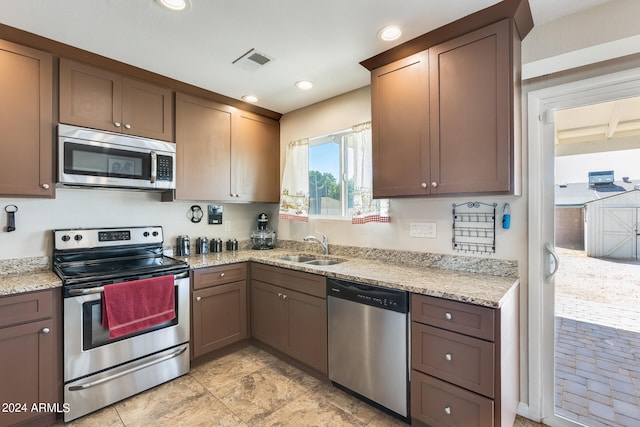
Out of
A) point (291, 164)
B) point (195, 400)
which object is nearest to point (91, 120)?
point (291, 164)

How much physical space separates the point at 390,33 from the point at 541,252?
164cm

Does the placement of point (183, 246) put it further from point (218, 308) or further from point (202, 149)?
point (202, 149)

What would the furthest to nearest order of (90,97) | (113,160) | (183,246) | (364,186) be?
(183,246) < (364,186) < (113,160) < (90,97)

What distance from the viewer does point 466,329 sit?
1.50 meters

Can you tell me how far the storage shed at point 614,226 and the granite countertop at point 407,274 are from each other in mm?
468

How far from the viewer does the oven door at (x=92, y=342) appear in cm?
183

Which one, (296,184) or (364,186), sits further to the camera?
(296,184)

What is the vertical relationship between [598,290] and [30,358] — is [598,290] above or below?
above

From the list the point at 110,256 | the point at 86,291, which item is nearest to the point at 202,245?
the point at 110,256

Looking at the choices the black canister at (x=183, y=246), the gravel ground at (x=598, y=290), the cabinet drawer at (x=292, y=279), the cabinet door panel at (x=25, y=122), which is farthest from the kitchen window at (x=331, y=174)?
the cabinet door panel at (x=25, y=122)

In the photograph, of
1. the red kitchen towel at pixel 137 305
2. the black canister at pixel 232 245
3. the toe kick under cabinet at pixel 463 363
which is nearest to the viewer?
the toe kick under cabinet at pixel 463 363

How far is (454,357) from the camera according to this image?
155cm

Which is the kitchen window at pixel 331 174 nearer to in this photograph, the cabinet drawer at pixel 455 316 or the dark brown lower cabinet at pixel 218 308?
the dark brown lower cabinet at pixel 218 308

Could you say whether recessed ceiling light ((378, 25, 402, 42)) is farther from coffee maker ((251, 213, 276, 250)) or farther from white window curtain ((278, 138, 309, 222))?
coffee maker ((251, 213, 276, 250))
